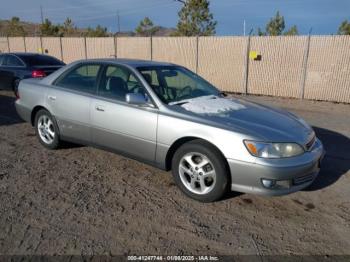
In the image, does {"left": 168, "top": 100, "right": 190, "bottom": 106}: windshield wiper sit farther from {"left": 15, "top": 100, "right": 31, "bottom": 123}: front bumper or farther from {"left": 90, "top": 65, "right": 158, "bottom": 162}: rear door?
{"left": 15, "top": 100, "right": 31, "bottom": 123}: front bumper

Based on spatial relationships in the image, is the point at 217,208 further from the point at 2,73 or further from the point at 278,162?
the point at 2,73

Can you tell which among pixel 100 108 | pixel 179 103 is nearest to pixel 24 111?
pixel 100 108

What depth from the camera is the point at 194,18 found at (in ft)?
82.7

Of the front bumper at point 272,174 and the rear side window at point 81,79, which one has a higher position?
the rear side window at point 81,79

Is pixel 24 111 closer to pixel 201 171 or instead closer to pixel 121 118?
pixel 121 118

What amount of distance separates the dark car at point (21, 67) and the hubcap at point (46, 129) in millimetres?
4877

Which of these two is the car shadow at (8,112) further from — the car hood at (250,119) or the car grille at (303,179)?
the car grille at (303,179)

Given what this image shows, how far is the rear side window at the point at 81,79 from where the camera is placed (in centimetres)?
462

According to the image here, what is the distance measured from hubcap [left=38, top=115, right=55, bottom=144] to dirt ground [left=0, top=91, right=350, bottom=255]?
37 cm

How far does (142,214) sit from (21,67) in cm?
852

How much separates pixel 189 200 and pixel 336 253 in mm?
1546

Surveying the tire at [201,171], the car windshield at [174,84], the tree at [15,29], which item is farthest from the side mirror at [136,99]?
the tree at [15,29]

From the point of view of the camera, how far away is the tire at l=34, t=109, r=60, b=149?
5095 millimetres

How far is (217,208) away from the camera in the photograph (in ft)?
11.6
